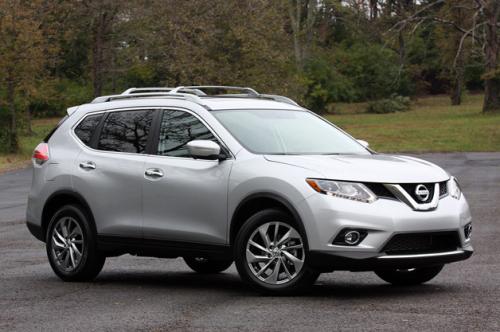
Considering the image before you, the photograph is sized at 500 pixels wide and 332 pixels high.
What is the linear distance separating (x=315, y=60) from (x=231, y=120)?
66.6 m

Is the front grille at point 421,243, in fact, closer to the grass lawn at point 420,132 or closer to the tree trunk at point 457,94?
the grass lawn at point 420,132

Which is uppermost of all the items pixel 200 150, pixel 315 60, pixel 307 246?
pixel 200 150

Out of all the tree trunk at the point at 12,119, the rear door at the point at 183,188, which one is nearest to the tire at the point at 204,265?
the rear door at the point at 183,188

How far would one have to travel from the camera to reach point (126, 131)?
1095 centimetres

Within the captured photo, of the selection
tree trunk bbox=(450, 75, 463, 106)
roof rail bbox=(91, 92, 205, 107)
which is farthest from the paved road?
tree trunk bbox=(450, 75, 463, 106)

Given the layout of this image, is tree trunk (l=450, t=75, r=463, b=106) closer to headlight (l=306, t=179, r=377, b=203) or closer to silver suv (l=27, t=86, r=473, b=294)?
silver suv (l=27, t=86, r=473, b=294)

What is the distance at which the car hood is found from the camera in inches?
358

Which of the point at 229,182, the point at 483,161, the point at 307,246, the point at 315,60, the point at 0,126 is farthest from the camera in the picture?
the point at 315,60

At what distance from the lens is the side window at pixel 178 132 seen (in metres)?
10.2

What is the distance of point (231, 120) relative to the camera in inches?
402

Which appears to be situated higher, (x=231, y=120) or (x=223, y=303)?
(x=231, y=120)

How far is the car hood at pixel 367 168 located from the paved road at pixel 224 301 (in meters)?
0.94

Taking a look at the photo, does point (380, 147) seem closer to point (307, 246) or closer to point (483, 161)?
point (483, 161)

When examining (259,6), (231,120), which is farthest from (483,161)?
(231,120)
